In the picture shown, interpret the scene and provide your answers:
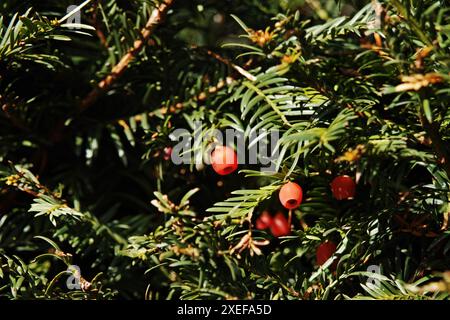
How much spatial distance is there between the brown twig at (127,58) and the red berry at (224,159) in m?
0.20

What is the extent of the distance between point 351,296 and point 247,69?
1.14 feet

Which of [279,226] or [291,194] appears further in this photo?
[279,226]

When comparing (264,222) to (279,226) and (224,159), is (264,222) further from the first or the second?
(224,159)

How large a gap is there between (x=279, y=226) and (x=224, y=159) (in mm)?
164

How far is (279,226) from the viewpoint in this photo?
0.82 m

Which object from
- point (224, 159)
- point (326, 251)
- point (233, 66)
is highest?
point (233, 66)

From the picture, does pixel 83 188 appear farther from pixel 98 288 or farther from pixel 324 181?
pixel 324 181

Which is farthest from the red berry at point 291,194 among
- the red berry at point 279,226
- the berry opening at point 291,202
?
the red berry at point 279,226

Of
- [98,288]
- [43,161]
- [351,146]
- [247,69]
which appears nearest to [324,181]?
[351,146]

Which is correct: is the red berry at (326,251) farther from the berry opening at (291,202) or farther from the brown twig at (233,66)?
the brown twig at (233,66)

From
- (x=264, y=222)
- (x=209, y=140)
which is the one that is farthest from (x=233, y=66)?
(x=264, y=222)

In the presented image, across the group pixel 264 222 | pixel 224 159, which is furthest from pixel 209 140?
pixel 264 222

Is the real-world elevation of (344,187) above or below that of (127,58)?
below

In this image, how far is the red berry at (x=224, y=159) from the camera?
714 millimetres
